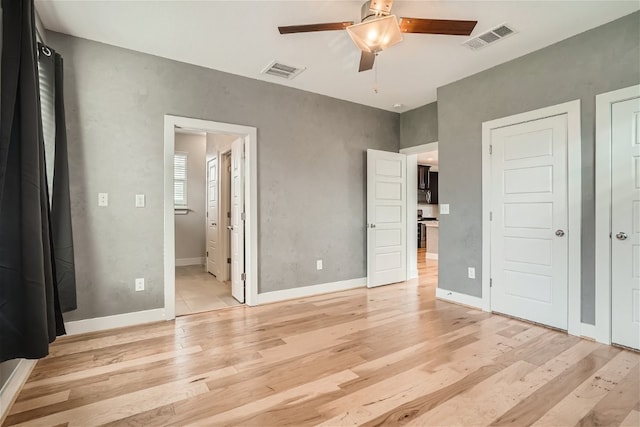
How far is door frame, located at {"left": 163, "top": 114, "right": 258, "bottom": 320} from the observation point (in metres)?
3.30

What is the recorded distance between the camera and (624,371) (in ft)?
7.32

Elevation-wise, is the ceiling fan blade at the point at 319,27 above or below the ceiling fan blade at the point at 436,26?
above

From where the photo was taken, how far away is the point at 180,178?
686 centimetres

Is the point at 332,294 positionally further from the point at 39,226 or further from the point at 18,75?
the point at 18,75

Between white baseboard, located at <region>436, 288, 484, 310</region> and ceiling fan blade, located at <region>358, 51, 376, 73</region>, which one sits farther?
white baseboard, located at <region>436, 288, 484, 310</region>

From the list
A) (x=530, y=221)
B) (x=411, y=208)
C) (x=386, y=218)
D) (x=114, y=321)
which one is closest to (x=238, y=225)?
(x=114, y=321)

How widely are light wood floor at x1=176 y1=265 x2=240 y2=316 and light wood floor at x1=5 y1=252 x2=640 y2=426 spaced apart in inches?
21.1

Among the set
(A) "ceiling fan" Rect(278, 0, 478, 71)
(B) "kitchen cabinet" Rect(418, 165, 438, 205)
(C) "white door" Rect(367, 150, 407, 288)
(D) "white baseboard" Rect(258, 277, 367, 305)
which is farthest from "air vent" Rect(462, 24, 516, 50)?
(B) "kitchen cabinet" Rect(418, 165, 438, 205)

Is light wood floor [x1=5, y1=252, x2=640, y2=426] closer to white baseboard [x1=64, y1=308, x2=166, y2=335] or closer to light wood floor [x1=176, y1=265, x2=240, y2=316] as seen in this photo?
white baseboard [x1=64, y1=308, x2=166, y2=335]

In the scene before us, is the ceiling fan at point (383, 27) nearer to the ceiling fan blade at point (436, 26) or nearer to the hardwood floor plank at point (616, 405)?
the ceiling fan blade at point (436, 26)

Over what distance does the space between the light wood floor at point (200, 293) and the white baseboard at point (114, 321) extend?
11.4 inches

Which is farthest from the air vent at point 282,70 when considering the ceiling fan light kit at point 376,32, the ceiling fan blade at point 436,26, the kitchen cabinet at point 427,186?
the kitchen cabinet at point 427,186

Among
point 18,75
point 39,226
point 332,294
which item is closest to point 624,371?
point 332,294

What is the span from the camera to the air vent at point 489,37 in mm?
2783
